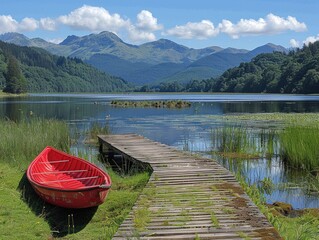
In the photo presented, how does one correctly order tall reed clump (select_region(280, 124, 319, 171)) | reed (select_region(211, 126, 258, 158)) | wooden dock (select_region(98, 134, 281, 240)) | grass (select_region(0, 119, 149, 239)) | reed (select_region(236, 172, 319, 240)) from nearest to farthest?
1. wooden dock (select_region(98, 134, 281, 240))
2. reed (select_region(236, 172, 319, 240))
3. grass (select_region(0, 119, 149, 239))
4. tall reed clump (select_region(280, 124, 319, 171))
5. reed (select_region(211, 126, 258, 158))

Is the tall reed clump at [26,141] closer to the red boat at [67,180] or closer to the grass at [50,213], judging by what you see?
the grass at [50,213]

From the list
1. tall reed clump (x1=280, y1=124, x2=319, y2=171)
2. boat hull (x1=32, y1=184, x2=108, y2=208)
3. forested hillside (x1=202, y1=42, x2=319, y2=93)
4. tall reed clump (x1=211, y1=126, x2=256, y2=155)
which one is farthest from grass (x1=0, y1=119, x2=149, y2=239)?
forested hillside (x1=202, y1=42, x2=319, y2=93)

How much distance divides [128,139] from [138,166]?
19.0 feet

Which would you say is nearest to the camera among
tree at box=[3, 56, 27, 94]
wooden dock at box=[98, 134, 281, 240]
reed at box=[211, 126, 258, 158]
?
wooden dock at box=[98, 134, 281, 240]

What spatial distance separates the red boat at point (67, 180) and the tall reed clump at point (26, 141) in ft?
4.05

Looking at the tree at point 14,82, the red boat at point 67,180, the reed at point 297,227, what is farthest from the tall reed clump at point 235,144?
the tree at point 14,82

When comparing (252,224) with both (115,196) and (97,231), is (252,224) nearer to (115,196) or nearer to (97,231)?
(97,231)

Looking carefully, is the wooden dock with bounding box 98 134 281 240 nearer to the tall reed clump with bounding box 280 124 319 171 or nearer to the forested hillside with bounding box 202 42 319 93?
the tall reed clump with bounding box 280 124 319 171

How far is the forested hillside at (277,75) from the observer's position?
11529 centimetres

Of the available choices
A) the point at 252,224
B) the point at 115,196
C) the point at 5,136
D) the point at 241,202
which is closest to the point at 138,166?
the point at 115,196

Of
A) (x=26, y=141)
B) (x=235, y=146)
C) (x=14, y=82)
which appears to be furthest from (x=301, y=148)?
(x=14, y=82)

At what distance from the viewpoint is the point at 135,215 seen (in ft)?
25.7

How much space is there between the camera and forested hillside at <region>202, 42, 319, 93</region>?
115 m

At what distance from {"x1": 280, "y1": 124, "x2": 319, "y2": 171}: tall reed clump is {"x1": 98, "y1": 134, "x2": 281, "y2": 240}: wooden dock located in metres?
4.05
